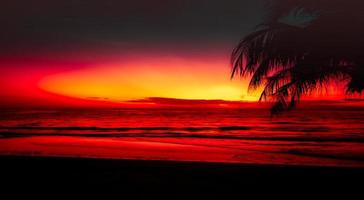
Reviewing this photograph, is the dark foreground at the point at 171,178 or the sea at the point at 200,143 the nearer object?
the dark foreground at the point at 171,178

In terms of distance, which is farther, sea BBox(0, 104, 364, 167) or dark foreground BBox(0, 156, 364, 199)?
sea BBox(0, 104, 364, 167)

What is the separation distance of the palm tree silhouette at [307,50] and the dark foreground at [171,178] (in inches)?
79.5

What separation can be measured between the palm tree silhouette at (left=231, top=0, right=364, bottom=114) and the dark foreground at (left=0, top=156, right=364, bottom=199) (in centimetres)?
202

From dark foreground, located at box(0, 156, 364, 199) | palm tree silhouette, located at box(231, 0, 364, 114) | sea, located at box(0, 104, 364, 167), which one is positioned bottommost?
sea, located at box(0, 104, 364, 167)

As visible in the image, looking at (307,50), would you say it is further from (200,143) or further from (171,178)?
(200,143)

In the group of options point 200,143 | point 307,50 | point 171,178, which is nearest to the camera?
point 171,178

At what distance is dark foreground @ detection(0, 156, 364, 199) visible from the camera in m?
4.60

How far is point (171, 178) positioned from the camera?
17.6 ft

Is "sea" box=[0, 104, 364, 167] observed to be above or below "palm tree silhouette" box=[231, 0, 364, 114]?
below

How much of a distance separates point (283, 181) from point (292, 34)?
3.73 meters

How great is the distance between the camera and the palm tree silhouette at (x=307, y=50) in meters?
7.77

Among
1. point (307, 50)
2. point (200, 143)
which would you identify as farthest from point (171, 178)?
point (200, 143)

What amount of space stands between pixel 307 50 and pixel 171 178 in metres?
4.17

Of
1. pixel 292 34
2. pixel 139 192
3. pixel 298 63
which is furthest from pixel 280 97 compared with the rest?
pixel 139 192
